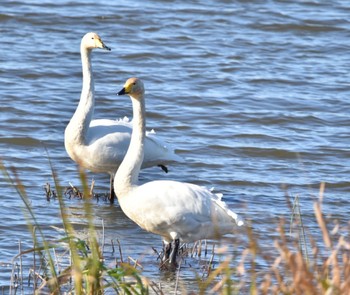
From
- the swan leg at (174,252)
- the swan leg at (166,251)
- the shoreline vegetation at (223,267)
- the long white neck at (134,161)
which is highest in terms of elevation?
the shoreline vegetation at (223,267)

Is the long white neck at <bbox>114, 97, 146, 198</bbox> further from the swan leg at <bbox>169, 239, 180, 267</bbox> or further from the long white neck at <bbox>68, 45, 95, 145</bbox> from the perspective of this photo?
the long white neck at <bbox>68, 45, 95, 145</bbox>

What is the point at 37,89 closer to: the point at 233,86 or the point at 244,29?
the point at 233,86

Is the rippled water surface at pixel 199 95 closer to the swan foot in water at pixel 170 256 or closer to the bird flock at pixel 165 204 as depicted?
the swan foot in water at pixel 170 256

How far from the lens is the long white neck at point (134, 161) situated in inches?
275

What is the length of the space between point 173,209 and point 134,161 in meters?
0.53

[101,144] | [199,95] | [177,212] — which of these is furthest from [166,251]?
[199,95]

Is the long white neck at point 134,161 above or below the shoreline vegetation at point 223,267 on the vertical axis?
below

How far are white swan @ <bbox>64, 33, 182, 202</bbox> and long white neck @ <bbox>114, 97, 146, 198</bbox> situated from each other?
1.47m

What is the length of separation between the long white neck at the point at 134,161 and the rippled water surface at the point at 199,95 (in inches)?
20.3

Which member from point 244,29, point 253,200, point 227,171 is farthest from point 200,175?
point 244,29

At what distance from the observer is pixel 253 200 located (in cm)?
888

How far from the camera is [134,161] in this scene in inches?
280

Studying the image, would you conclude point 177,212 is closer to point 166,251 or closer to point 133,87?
point 166,251

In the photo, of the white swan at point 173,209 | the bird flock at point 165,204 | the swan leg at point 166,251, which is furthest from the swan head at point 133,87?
the swan leg at point 166,251
